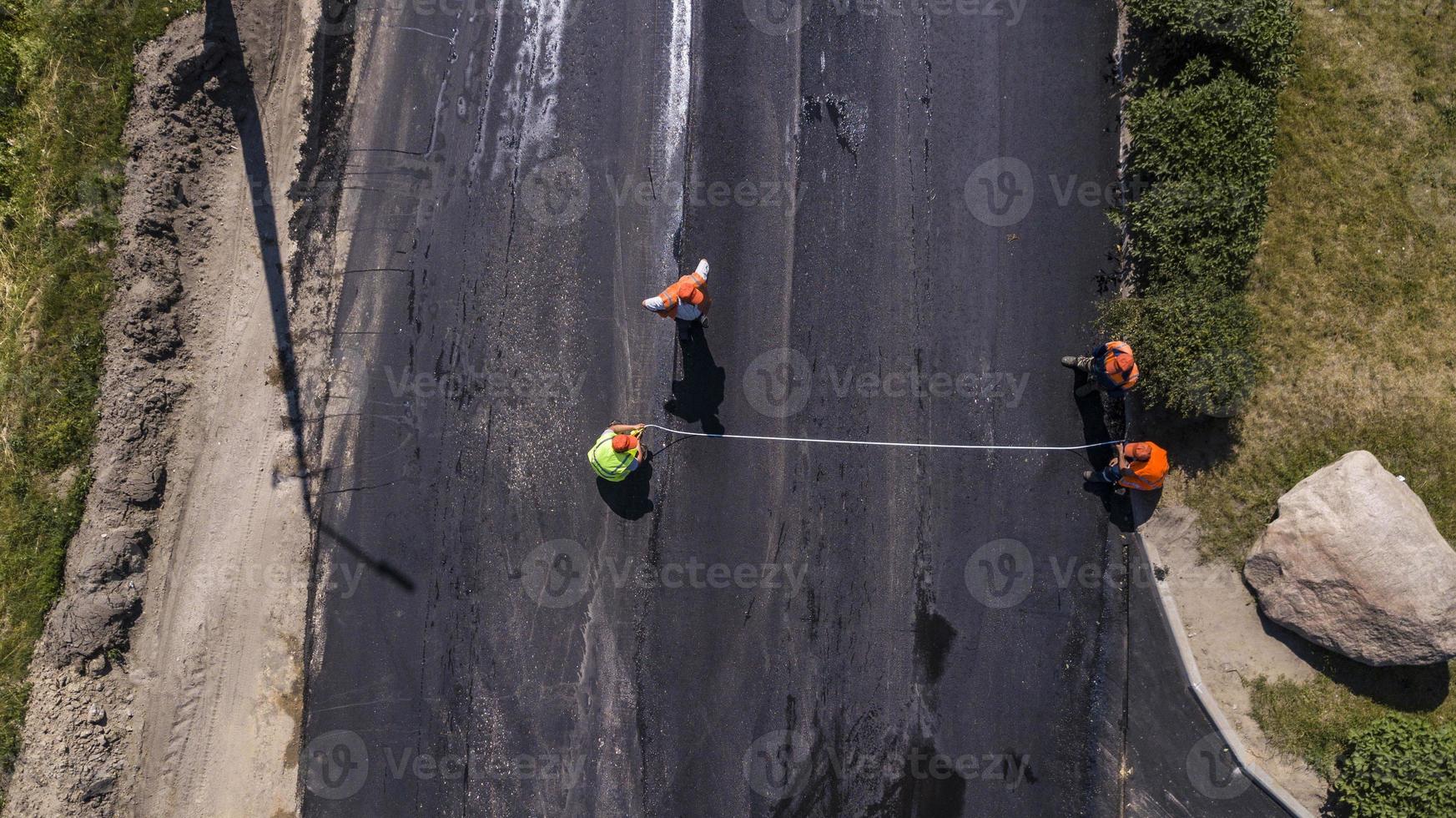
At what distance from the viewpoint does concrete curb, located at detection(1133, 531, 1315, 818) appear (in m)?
9.01

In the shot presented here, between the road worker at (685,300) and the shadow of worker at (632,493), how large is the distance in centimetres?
187

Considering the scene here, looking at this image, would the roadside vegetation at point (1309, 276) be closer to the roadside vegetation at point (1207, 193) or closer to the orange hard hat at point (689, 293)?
the roadside vegetation at point (1207, 193)

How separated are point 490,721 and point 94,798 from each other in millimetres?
4928

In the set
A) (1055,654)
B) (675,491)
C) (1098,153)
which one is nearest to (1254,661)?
(1055,654)

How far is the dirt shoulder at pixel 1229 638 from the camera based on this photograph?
9094 mm

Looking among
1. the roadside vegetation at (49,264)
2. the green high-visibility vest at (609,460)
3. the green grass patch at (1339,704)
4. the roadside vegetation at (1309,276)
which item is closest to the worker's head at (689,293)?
the green high-visibility vest at (609,460)

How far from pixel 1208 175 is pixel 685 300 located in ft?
21.3

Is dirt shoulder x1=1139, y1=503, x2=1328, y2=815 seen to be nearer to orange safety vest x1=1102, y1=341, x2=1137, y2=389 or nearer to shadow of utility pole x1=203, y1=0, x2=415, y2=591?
orange safety vest x1=1102, y1=341, x2=1137, y2=389

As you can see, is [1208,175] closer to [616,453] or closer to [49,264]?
[616,453]

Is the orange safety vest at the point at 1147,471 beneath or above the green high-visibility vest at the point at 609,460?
above

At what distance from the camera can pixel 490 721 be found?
30.6 feet

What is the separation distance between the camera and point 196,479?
9.50m

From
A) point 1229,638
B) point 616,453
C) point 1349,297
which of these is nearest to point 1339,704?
point 1229,638

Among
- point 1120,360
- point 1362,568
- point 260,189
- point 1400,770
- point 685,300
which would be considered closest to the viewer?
point 1120,360
